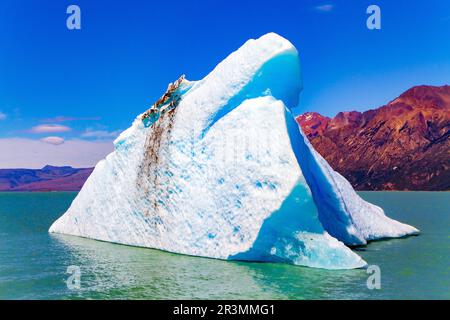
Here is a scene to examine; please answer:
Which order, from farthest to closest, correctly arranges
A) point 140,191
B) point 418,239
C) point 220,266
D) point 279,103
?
point 418,239
point 140,191
point 279,103
point 220,266

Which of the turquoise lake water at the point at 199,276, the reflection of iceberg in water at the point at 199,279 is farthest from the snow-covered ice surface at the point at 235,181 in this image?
the reflection of iceberg in water at the point at 199,279

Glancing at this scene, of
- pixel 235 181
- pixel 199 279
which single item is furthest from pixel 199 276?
pixel 235 181

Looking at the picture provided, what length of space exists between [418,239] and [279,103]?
1198 centimetres

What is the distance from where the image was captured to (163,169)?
20.9m

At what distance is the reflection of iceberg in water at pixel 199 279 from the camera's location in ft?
43.9

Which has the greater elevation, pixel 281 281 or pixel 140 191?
pixel 140 191

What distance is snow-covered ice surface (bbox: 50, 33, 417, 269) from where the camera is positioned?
17.0 metres

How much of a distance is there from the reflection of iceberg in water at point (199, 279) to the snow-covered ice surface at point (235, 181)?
3.07 feet

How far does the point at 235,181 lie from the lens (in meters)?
18.2

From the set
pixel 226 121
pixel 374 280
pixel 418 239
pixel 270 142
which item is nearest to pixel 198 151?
pixel 226 121

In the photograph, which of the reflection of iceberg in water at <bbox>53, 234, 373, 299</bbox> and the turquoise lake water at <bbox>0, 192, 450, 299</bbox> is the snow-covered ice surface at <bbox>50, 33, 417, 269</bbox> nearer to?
the turquoise lake water at <bbox>0, 192, 450, 299</bbox>

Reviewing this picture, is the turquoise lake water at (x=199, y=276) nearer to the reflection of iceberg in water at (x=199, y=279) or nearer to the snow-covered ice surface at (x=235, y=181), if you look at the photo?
the reflection of iceberg in water at (x=199, y=279)

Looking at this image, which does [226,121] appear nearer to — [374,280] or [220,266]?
[220,266]

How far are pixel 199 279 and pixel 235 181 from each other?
4.59 metres
